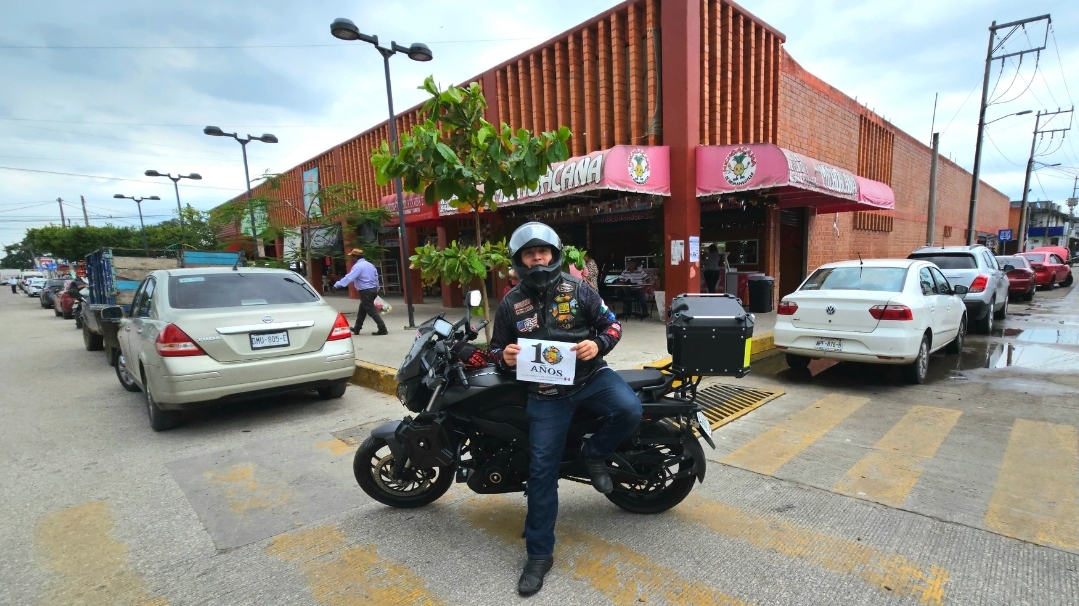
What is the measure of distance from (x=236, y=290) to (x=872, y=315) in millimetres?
7156

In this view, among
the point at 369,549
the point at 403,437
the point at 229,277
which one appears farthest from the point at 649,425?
the point at 229,277

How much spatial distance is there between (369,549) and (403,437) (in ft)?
2.11

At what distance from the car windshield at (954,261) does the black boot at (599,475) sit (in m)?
10.1

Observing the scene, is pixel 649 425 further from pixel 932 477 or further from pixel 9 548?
pixel 9 548

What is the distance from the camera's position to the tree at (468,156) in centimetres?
493

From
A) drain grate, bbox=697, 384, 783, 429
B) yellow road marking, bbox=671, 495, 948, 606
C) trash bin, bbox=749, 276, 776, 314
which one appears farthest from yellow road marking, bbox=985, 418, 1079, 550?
trash bin, bbox=749, 276, 776, 314

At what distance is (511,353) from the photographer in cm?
256

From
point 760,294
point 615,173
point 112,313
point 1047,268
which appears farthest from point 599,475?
point 1047,268

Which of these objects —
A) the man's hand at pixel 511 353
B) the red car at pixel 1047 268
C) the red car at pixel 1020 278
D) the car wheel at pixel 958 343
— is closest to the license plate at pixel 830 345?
the car wheel at pixel 958 343

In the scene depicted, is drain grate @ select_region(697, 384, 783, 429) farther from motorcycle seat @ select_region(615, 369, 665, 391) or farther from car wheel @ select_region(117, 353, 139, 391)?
car wheel @ select_region(117, 353, 139, 391)

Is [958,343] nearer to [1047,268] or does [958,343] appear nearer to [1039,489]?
[1039,489]

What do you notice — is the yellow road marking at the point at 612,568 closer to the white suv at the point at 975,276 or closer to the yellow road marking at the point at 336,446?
the yellow road marking at the point at 336,446

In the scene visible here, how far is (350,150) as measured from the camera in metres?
20.0

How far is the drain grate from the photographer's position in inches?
199
